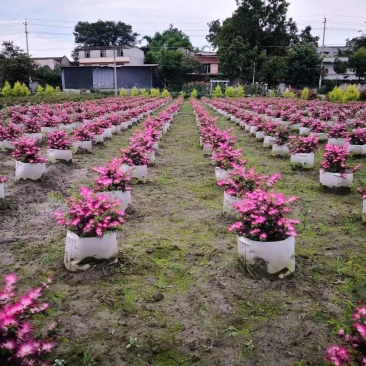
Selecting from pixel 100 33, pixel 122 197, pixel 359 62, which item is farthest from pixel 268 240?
pixel 100 33

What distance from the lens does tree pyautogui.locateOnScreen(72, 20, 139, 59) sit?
247 ft

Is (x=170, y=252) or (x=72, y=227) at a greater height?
(x=72, y=227)

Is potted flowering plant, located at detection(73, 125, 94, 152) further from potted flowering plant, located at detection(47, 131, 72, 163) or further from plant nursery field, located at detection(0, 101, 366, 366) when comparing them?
plant nursery field, located at detection(0, 101, 366, 366)

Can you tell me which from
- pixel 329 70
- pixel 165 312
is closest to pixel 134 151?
pixel 165 312

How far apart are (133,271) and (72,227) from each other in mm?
788

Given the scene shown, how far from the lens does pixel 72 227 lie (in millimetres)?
3914

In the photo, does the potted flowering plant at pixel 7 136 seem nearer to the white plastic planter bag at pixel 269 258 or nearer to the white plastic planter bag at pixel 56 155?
the white plastic planter bag at pixel 56 155

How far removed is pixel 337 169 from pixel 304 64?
43536 mm

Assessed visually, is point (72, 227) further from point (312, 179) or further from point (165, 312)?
point (312, 179)

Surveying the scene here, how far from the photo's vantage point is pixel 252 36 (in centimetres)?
5294

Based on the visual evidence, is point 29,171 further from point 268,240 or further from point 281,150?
point 281,150

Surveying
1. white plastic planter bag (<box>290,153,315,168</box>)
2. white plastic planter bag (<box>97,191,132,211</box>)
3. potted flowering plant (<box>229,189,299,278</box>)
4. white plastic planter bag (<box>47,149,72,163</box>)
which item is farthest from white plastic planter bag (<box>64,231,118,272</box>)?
white plastic planter bag (<box>290,153,315,168</box>)

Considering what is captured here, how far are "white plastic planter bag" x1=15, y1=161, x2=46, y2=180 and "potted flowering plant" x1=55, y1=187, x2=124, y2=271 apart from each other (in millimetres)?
3466

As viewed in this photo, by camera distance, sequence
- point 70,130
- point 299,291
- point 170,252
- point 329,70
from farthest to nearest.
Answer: point 329,70 < point 70,130 < point 170,252 < point 299,291
